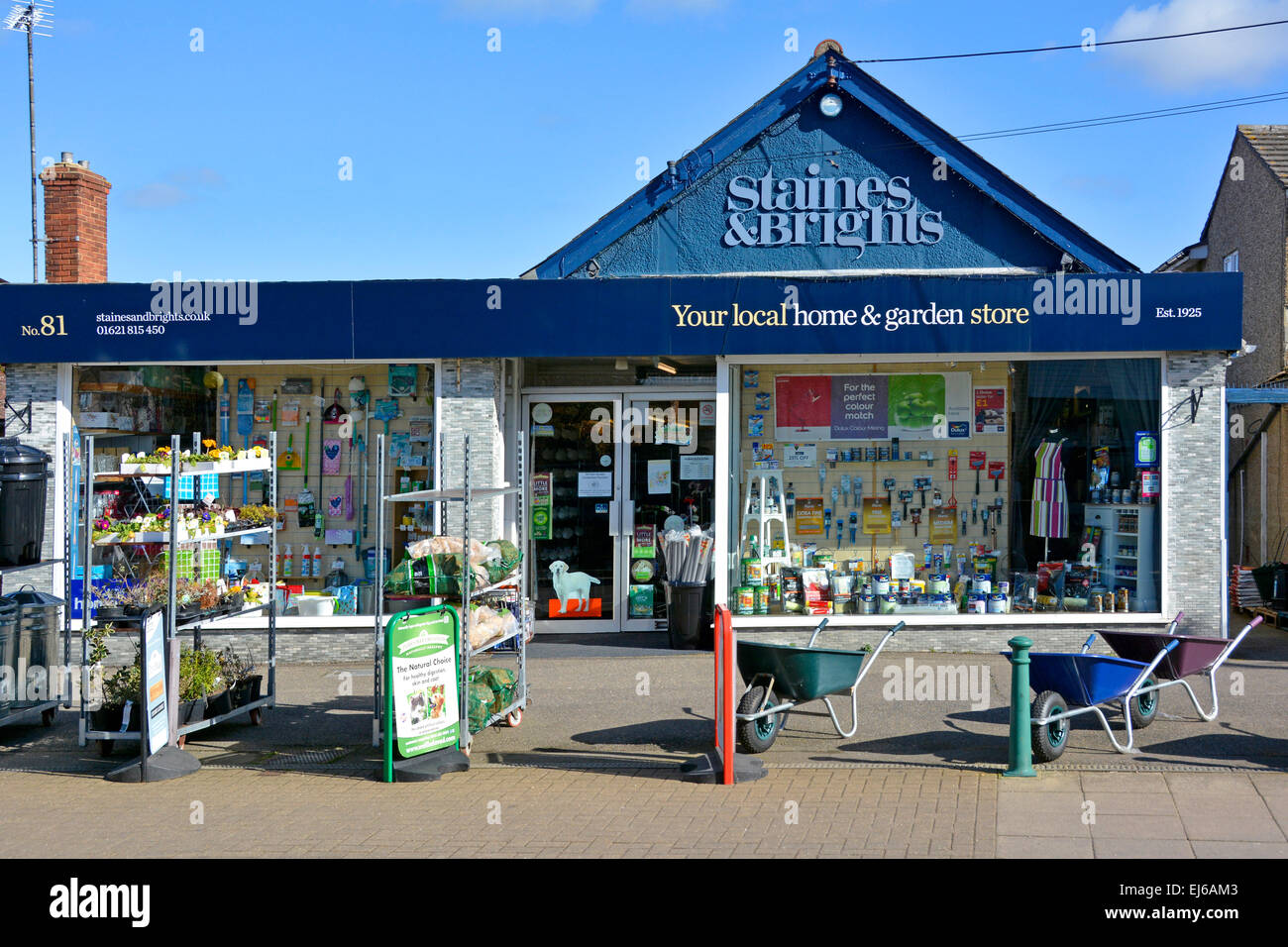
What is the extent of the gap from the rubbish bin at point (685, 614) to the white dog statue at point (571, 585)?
132 cm

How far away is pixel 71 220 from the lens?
Answer: 45.4 feet

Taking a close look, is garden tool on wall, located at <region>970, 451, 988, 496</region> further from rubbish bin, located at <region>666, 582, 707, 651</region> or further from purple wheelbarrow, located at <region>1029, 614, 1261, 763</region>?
purple wheelbarrow, located at <region>1029, 614, 1261, 763</region>

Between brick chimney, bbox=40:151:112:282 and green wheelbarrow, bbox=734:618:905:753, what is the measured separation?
977cm

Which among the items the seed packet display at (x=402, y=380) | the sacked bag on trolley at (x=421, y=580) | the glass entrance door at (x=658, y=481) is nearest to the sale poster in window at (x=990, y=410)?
the glass entrance door at (x=658, y=481)

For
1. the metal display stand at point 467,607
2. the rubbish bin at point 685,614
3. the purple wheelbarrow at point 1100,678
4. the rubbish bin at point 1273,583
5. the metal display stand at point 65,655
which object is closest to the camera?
the purple wheelbarrow at point 1100,678

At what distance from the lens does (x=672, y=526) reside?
13.5 m

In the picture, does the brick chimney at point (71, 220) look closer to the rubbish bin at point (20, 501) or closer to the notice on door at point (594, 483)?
the rubbish bin at point (20, 501)

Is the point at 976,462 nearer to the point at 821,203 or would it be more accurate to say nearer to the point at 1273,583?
the point at 821,203

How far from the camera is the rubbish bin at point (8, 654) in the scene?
9133mm

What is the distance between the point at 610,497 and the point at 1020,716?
664 cm

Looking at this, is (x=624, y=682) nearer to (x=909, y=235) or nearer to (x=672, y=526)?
(x=672, y=526)

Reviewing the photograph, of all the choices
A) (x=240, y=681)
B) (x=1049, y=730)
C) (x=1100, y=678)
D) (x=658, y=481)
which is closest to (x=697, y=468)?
(x=658, y=481)

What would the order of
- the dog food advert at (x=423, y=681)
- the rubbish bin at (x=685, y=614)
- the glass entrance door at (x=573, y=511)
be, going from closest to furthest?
the dog food advert at (x=423, y=681) < the rubbish bin at (x=685, y=614) < the glass entrance door at (x=573, y=511)
